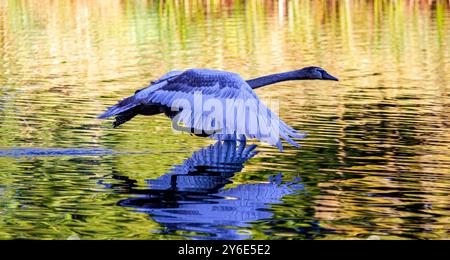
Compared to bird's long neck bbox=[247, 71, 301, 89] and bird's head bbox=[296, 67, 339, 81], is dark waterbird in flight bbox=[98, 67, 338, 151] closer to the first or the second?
bird's long neck bbox=[247, 71, 301, 89]

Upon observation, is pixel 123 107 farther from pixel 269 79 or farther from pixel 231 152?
pixel 269 79

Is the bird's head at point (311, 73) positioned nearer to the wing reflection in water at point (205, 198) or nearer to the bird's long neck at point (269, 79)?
the bird's long neck at point (269, 79)

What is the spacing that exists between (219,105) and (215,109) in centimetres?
8

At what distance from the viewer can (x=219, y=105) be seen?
468 inches

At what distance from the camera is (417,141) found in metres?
13.3

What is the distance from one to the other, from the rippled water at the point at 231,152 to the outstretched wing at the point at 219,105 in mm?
432

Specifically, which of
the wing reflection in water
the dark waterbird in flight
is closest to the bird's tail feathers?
the dark waterbird in flight

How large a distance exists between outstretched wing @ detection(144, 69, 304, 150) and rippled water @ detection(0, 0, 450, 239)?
43 cm

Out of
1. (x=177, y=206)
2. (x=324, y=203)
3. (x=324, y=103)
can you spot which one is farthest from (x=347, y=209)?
(x=324, y=103)

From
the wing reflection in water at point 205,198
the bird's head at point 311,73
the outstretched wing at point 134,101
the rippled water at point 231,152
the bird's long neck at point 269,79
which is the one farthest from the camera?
the bird's head at point 311,73

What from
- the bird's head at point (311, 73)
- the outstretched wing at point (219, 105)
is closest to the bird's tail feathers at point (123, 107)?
the outstretched wing at point (219, 105)

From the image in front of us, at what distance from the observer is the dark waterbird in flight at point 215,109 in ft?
37.3

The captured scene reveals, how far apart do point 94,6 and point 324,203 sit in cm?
3455
